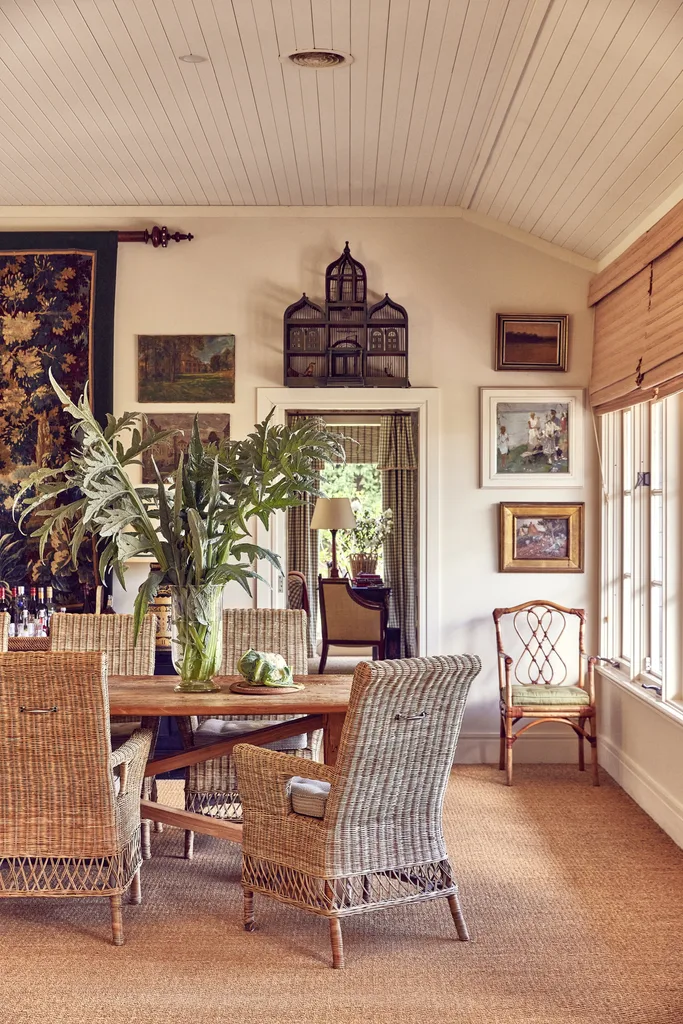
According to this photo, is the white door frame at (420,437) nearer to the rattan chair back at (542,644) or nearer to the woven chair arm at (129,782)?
the rattan chair back at (542,644)

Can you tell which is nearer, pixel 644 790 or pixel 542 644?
pixel 644 790

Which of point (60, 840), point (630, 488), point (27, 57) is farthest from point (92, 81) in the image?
point (630, 488)

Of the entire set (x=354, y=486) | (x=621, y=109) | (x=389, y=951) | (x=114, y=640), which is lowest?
(x=389, y=951)

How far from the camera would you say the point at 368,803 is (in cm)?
349

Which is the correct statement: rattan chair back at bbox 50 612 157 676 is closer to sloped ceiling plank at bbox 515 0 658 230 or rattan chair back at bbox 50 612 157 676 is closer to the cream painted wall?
the cream painted wall

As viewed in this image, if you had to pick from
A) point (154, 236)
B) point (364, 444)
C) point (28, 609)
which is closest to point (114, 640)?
point (28, 609)

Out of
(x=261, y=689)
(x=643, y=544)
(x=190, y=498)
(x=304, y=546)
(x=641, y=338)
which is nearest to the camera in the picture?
(x=261, y=689)

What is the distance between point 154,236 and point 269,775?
3.77 metres

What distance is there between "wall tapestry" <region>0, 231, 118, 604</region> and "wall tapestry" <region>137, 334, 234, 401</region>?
0.68ft

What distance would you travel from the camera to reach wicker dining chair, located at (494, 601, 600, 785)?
5.76 m

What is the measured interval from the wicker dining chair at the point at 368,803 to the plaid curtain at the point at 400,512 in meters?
6.52

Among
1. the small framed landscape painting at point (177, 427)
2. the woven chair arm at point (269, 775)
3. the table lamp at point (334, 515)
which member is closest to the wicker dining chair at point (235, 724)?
the woven chair arm at point (269, 775)

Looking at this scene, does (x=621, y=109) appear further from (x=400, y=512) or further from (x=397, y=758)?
(x=400, y=512)

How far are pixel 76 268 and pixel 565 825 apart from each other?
410 centimetres
